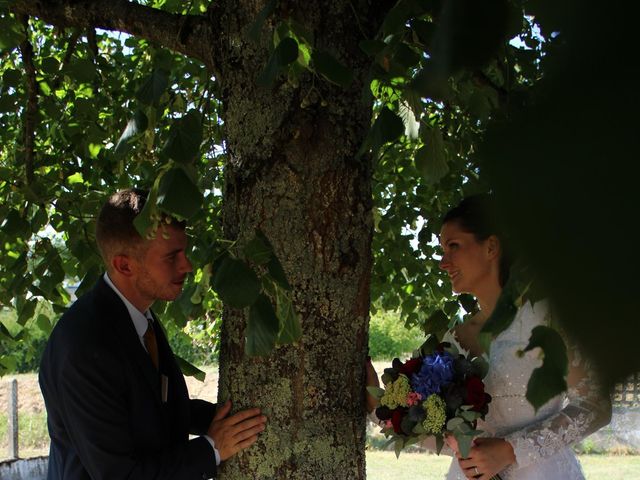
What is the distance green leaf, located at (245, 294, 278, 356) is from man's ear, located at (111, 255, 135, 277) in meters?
0.96

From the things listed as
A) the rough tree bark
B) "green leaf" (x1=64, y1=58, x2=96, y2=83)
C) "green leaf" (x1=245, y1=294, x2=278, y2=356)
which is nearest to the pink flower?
the rough tree bark

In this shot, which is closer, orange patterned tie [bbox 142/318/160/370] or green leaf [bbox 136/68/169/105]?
green leaf [bbox 136/68/169/105]

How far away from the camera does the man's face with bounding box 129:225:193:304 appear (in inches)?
90.1

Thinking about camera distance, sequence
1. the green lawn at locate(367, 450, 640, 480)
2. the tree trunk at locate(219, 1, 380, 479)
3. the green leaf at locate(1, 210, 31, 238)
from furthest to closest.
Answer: the green lawn at locate(367, 450, 640, 480), the green leaf at locate(1, 210, 31, 238), the tree trunk at locate(219, 1, 380, 479)

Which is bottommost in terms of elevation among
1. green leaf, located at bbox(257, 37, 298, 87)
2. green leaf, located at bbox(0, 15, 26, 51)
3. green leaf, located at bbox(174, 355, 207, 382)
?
green leaf, located at bbox(174, 355, 207, 382)

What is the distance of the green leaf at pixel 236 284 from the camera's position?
1.41 metres

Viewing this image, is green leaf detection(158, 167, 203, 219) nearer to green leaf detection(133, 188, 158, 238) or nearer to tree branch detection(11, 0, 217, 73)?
green leaf detection(133, 188, 158, 238)

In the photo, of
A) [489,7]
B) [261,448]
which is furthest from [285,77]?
[489,7]

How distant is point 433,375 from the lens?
→ 237 centimetres

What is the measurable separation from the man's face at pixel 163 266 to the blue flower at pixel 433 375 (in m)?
0.74

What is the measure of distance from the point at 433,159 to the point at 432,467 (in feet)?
30.9

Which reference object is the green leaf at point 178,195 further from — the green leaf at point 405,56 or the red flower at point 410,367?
the red flower at point 410,367

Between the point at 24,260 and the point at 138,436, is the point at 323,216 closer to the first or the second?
the point at 138,436

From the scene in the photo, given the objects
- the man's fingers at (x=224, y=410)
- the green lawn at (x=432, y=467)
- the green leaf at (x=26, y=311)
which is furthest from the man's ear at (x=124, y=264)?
the green lawn at (x=432, y=467)
